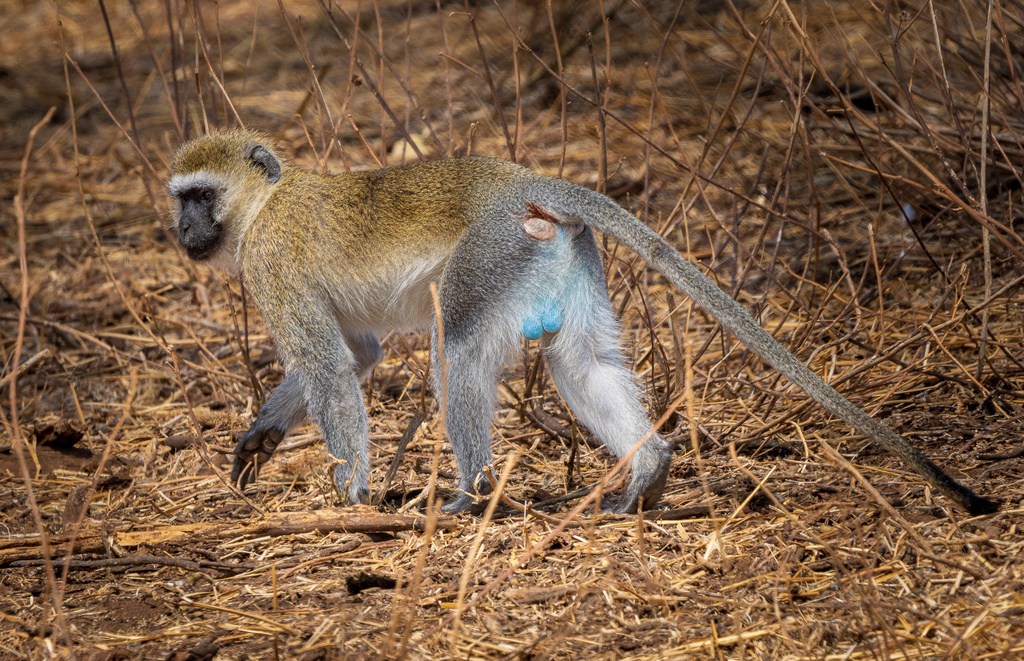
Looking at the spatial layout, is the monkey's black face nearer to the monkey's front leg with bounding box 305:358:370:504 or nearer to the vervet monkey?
the vervet monkey

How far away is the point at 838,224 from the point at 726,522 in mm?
3897

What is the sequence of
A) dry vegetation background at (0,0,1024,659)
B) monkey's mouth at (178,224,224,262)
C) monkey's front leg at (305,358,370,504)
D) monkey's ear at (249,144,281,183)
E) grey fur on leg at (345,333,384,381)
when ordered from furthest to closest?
grey fur on leg at (345,333,384,381) < monkey's ear at (249,144,281,183) < monkey's mouth at (178,224,224,262) < monkey's front leg at (305,358,370,504) < dry vegetation background at (0,0,1024,659)

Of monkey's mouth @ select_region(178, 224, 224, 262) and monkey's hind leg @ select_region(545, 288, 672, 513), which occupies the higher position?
monkey's mouth @ select_region(178, 224, 224, 262)

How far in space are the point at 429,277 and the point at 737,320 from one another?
4.98 feet

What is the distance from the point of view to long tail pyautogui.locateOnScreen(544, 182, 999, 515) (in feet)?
11.2

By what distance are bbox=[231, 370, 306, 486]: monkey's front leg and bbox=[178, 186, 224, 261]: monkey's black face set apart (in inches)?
30.0

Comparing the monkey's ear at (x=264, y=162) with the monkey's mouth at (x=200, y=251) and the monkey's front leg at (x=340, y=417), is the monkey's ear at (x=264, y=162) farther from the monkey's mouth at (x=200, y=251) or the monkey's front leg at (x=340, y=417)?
the monkey's front leg at (x=340, y=417)

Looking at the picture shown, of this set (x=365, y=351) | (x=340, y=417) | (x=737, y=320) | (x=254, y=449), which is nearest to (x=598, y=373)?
(x=737, y=320)

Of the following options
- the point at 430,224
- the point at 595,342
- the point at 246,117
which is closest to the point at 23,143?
the point at 246,117

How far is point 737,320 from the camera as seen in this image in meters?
3.71

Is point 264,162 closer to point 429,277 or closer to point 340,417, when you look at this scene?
point 429,277

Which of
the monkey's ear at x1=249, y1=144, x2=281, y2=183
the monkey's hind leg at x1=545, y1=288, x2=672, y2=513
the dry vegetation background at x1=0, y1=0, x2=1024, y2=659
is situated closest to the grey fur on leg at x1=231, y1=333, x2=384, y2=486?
the dry vegetation background at x1=0, y1=0, x2=1024, y2=659

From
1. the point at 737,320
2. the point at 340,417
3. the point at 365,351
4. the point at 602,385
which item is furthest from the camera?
the point at 365,351

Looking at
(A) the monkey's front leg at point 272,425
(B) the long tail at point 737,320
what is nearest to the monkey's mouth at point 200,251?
(A) the monkey's front leg at point 272,425
